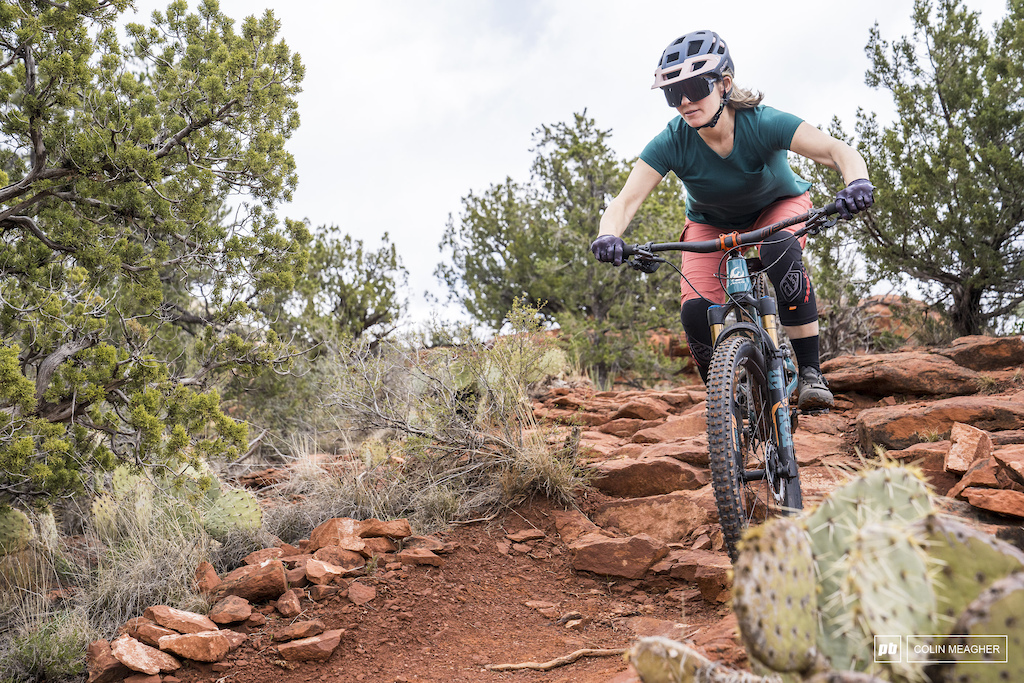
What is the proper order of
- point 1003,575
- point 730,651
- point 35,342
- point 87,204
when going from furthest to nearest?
point 87,204 < point 35,342 < point 730,651 < point 1003,575

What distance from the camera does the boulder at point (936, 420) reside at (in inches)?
175

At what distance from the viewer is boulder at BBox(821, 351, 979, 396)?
5883mm

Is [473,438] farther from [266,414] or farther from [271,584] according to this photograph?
[266,414]

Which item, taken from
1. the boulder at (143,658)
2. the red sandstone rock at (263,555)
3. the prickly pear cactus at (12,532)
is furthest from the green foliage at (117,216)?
the boulder at (143,658)

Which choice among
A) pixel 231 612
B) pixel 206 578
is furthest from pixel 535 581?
pixel 206 578

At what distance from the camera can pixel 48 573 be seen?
458 centimetres

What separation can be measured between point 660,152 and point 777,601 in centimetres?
263

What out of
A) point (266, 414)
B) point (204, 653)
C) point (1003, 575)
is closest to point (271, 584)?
point (204, 653)

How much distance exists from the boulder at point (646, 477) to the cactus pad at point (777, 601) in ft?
10.5

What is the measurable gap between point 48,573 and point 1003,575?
17.0 ft

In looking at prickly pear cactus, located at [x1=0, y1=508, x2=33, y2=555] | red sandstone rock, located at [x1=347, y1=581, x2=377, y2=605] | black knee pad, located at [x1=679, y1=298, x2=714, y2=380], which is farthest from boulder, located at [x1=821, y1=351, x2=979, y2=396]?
prickly pear cactus, located at [x1=0, y1=508, x2=33, y2=555]

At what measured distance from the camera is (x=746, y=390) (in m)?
2.80

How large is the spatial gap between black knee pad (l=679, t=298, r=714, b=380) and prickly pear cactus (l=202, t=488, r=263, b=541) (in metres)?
2.93

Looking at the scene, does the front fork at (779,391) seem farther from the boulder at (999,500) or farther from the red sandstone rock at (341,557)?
the red sandstone rock at (341,557)
